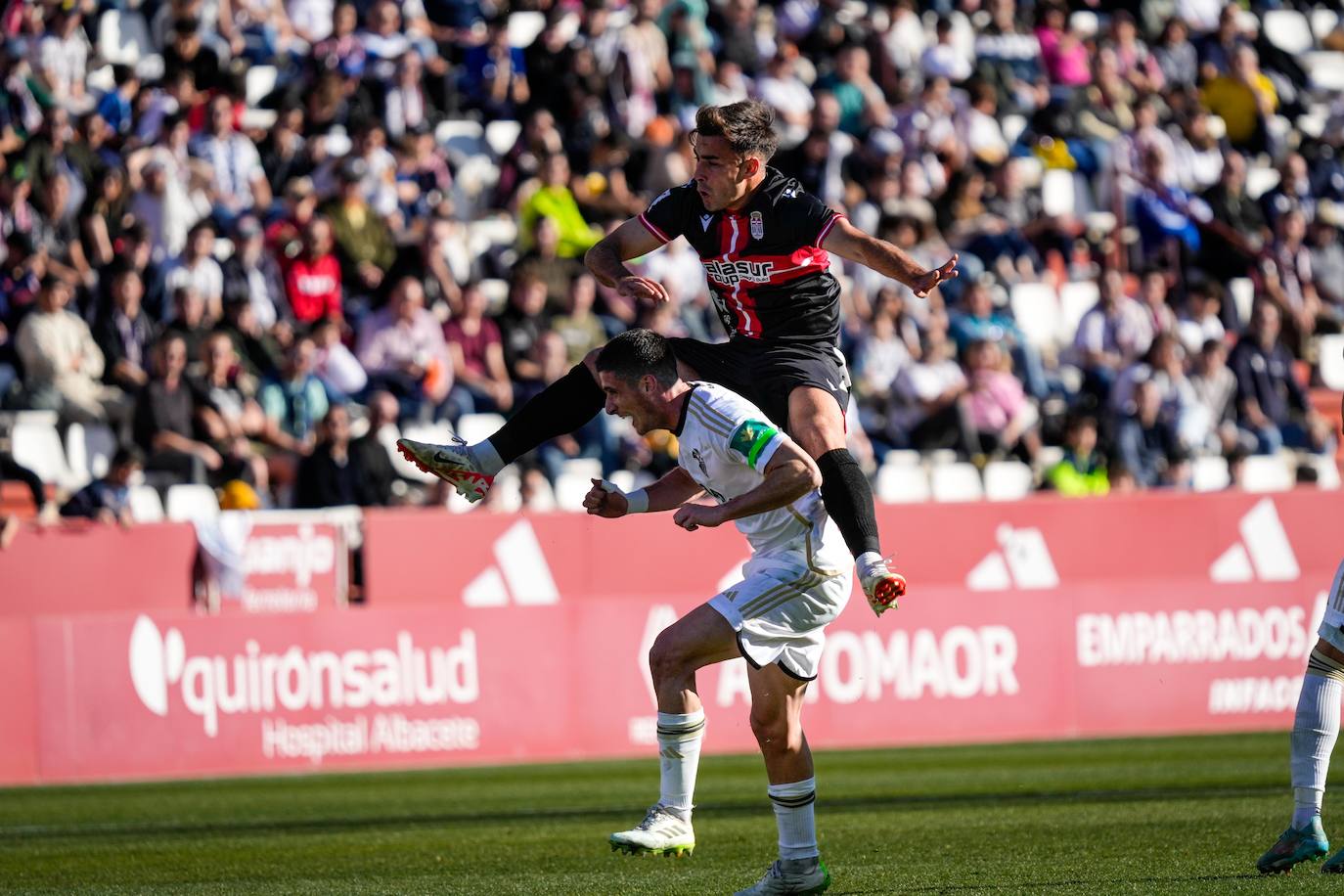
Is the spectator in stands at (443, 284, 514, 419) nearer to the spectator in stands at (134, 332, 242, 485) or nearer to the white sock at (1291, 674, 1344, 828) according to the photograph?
the spectator in stands at (134, 332, 242, 485)

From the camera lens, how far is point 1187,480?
18141 mm

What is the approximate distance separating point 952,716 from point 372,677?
4.39 meters

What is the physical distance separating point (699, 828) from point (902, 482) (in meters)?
7.66

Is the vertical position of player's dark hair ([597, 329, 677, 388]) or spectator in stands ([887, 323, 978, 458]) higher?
spectator in stands ([887, 323, 978, 458])

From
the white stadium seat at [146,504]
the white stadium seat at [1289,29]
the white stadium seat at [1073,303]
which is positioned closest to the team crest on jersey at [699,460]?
the white stadium seat at [146,504]

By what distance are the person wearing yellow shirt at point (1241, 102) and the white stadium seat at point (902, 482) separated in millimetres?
8094

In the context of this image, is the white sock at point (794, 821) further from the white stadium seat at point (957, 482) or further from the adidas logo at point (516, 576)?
the white stadium seat at point (957, 482)

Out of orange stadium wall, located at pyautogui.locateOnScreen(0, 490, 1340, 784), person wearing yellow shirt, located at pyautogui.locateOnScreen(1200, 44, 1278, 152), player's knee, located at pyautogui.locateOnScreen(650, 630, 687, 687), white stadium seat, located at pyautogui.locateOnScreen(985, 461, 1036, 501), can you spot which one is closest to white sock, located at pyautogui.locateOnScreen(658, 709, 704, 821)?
player's knee, located at pyautogui.locateOnScreen(650, 630, 687, 687)

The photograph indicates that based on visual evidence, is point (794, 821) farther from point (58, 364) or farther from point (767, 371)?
point (58, 364)

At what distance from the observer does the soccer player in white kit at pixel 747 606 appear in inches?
278

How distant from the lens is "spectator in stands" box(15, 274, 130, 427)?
15.4 m

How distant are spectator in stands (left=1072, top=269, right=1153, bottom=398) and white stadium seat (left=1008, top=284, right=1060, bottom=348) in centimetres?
57

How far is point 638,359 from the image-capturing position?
7094 millimetres

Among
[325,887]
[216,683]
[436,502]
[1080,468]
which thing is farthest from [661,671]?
[1080,468]
